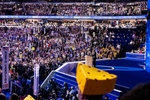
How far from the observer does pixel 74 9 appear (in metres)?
32.0

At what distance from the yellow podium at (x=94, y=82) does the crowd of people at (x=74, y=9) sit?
26.5 metres

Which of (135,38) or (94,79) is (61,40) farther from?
(94,79)

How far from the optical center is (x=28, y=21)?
104 ft

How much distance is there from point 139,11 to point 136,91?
89.9 ft

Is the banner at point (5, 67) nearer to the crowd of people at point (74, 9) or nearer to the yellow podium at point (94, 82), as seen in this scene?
the yellow podium at point (94, 82)

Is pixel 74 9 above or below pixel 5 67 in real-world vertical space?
above

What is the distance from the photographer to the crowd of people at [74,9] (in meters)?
28.9

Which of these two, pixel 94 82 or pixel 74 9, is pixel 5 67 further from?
pixel 74 9

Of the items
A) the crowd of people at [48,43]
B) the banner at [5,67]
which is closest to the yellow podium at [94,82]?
the banner at [5,67]

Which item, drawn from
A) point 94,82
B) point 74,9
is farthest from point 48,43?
point 94,82

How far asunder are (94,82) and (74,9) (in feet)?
101

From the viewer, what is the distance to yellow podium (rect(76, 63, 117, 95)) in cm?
161

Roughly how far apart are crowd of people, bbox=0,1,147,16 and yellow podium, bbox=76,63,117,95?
26482 millimetres

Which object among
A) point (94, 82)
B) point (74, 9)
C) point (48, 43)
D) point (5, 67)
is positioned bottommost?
point (48, 43)
